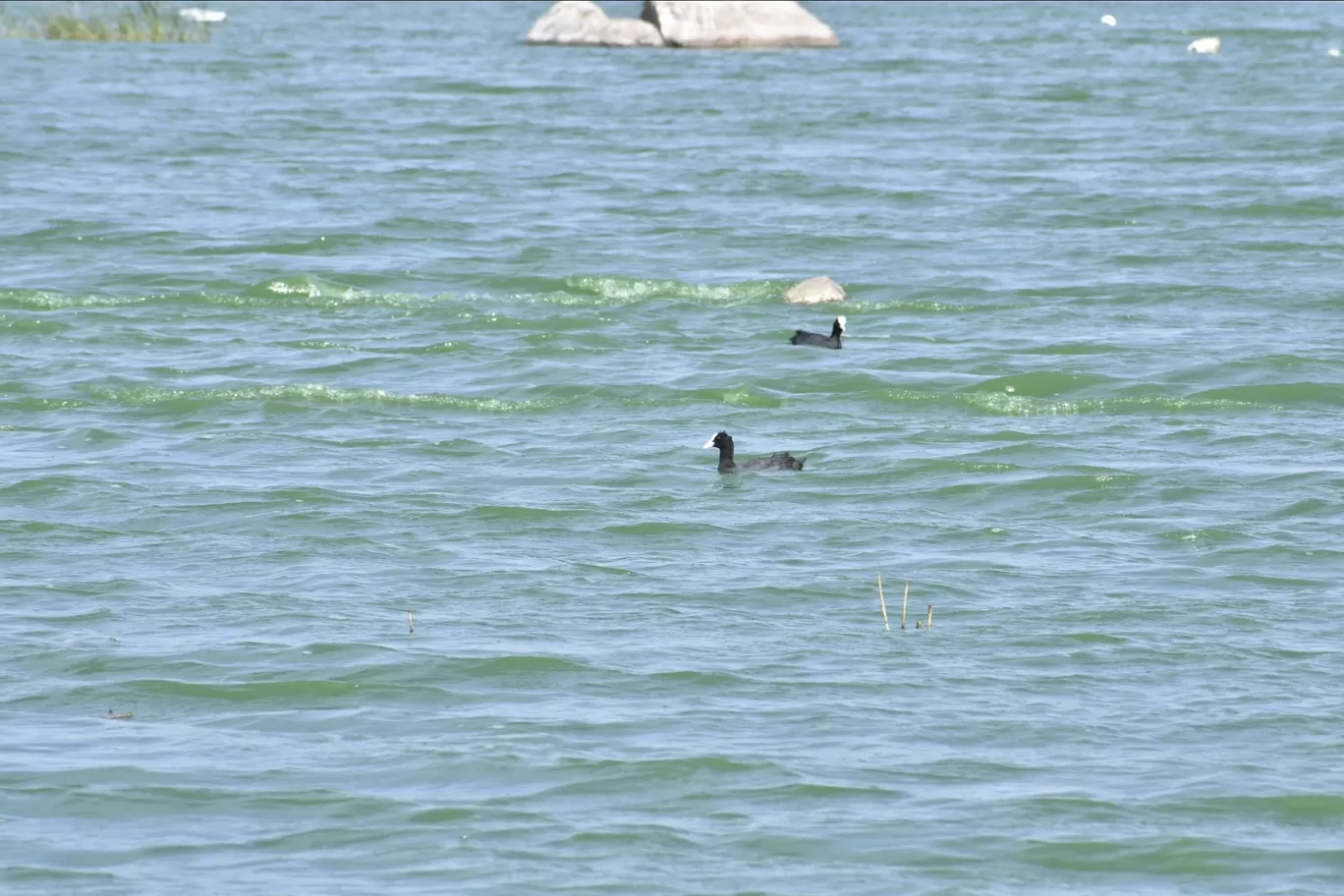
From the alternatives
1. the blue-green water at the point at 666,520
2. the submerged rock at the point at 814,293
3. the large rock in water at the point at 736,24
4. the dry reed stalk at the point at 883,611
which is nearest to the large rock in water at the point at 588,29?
the large rock in water at the point at 736,24

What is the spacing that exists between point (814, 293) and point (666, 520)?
8.73 metres

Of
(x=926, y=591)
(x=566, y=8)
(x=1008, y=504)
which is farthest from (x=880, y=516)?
(x=566, y=8)

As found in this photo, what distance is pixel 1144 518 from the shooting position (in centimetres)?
1472

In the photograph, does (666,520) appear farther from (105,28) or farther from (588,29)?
(105,28)

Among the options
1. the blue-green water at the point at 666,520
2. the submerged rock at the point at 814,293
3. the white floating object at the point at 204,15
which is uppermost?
the white floating object at the point at 204,15

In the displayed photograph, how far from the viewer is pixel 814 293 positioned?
2316 cm

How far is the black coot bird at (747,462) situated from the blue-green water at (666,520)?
0.16 meters

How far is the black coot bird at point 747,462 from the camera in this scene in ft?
51.8

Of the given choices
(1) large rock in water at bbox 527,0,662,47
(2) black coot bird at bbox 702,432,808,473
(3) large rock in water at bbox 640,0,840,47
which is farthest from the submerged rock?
(1) large rock in water at bbox 527,0,662,47

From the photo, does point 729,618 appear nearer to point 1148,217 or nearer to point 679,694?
point 679,694

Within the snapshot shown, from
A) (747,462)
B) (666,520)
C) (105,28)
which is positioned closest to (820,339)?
(747,462)

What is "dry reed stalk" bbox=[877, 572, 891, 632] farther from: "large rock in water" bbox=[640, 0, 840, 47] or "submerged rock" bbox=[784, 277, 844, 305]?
"large rock in water" bbox=[640, 0, 840, 47]

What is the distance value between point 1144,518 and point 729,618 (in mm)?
3574

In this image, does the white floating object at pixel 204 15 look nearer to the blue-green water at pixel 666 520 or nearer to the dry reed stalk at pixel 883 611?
the blue-green water at pixel 666 520
